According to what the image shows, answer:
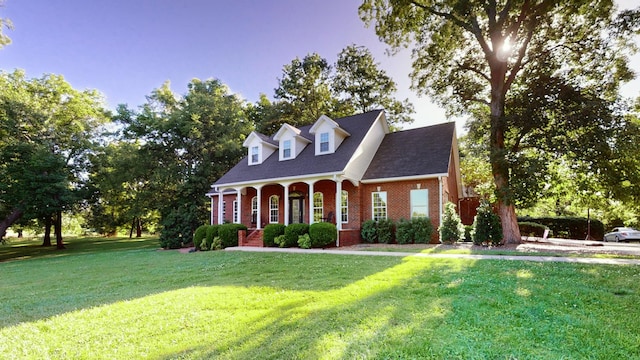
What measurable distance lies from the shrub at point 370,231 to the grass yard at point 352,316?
8.00m

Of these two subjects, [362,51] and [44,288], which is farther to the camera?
[362,51]

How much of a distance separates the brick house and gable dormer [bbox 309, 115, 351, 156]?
6 cm

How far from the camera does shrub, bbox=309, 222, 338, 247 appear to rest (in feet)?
51.7

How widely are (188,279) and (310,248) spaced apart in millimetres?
7265

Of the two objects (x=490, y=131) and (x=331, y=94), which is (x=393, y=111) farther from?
(x=490, y=131)

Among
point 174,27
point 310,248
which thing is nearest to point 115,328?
point 310,248

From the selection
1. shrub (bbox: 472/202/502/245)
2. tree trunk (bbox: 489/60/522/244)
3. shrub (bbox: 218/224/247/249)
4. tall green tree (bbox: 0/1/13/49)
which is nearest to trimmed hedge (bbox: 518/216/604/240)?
tree trunk (bbox: 489/60/522/244)

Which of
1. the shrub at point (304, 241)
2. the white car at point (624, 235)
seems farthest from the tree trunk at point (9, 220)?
the white car at point (624, 235)

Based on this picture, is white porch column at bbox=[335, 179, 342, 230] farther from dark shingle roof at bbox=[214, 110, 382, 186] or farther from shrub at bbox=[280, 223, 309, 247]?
shrub at bbox=[280, 223, 309, 247]

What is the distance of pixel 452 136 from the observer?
18.6 m

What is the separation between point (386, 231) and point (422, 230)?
6.00 feet

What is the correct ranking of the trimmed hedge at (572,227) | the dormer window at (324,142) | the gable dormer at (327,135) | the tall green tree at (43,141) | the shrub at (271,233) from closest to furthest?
the shrub at (271,233) < the gable dormer at (327,135) < the dormer window at (324,142) < the tall green tree at (43,141) < the trimmed hedge at (572,227)

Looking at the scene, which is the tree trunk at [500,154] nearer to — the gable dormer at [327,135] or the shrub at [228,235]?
the gable dormer at [327,135]

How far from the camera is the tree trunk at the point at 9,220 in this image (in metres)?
25.2
